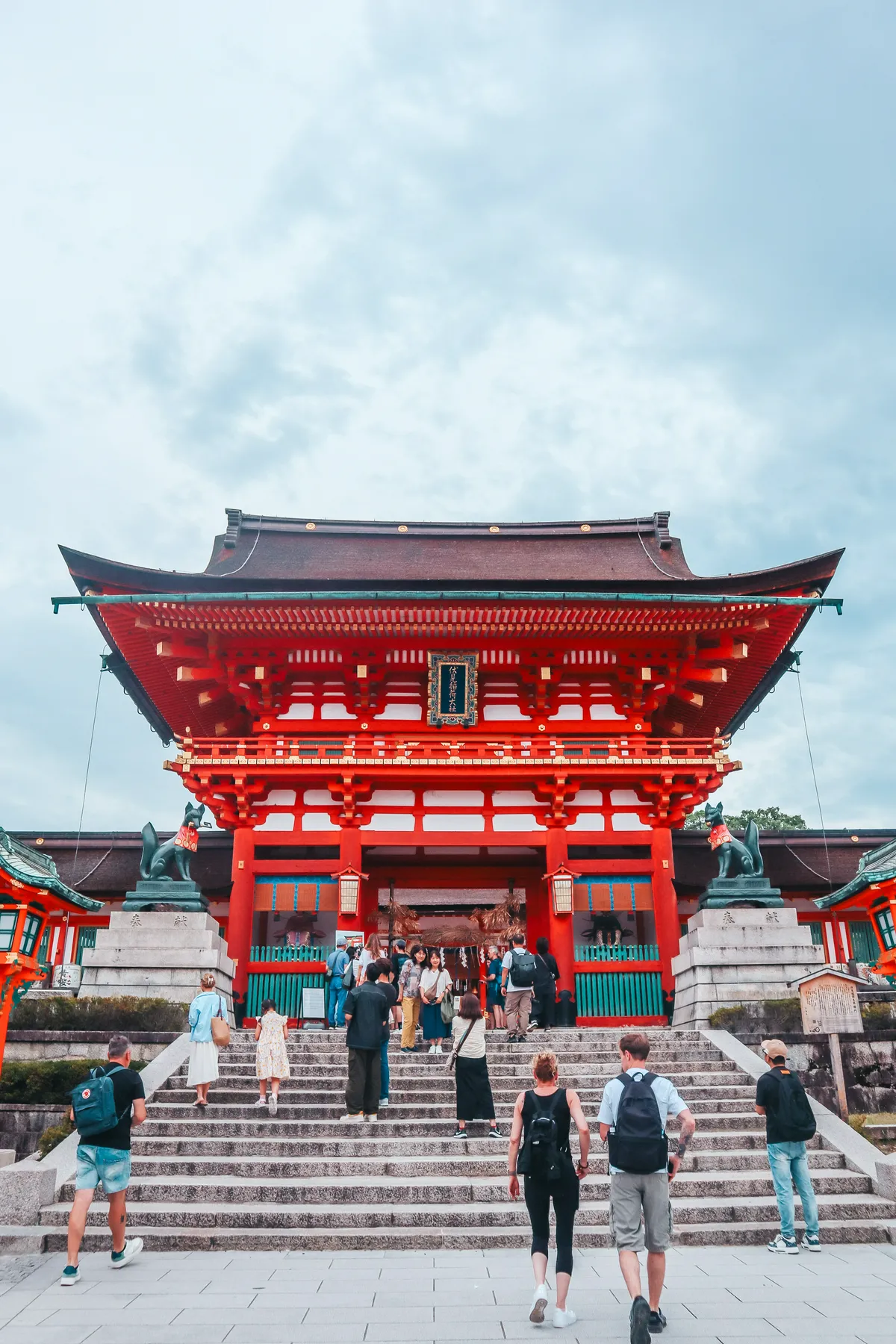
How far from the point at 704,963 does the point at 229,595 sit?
10.1 meters

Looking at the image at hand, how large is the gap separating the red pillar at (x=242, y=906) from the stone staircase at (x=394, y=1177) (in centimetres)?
485

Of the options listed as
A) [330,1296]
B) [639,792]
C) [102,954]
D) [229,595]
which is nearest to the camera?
[330,1296]

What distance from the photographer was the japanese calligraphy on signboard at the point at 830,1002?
37.8 feet

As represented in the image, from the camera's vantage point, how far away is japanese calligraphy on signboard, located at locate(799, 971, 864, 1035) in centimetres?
1152

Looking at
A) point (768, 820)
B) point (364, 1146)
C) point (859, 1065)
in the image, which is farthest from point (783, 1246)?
point (768, 820)

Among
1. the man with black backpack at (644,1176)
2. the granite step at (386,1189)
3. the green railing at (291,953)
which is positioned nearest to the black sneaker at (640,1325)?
the man with black backpack at (644,1176)

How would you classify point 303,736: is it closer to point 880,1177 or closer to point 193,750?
point 193,750

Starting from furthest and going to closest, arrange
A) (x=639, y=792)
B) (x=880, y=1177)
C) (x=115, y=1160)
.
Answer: (x=639, y=792) → (x=880, y=1177) → (x=115, y=1160)

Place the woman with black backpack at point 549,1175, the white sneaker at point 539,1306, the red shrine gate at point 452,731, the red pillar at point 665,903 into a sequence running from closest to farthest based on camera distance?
the white sneaker at point 539,1306 < the woman with black backpack at point 549,1175 < the red pillar at point 665,903 < the red shrine gate at point 452,731

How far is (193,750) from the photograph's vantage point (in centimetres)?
1819

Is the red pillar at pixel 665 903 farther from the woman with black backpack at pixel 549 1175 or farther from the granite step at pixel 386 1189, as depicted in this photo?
the woman with black backpack at pixel 549 1175

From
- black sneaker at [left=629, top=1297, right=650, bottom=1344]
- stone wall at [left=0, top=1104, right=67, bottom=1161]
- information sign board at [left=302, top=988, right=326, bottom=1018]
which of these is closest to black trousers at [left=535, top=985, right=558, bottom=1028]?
information sign board at [left=302, top=988, right=326, bottom=1018]

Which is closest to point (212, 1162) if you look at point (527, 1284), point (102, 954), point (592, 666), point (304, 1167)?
point (304, 1167)

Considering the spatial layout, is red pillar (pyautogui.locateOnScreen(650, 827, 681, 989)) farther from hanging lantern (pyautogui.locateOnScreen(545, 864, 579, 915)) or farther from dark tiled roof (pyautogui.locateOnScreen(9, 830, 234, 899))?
dark tiled roof (pyautogui.locateOnScreen(9, 830, 234, 899))
